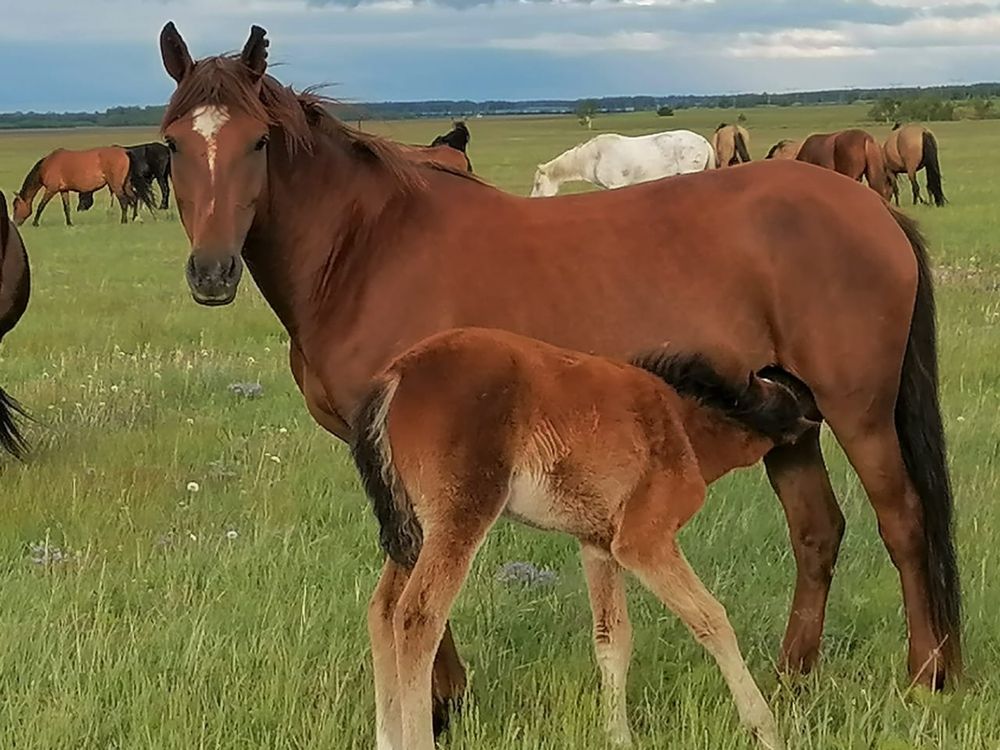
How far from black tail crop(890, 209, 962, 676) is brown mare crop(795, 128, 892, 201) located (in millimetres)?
20010

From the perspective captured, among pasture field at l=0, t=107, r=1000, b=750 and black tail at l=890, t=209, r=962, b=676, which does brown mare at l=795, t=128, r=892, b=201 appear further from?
black tail at l=890, t=209, r=962, b=676

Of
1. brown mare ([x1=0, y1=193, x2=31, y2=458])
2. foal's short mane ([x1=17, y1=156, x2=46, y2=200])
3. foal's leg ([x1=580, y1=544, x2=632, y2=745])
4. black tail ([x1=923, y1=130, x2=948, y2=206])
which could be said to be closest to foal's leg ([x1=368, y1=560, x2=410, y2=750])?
foal's leg ([x1=580, y1=544, x2=632, y2=745])

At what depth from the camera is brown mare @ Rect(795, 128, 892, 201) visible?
2361cm

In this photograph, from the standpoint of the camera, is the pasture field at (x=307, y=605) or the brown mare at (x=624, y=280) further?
the brown mare at (x=624, y=280)

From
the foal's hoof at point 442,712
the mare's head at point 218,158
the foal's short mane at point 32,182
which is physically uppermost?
the mare's head at point 218,158

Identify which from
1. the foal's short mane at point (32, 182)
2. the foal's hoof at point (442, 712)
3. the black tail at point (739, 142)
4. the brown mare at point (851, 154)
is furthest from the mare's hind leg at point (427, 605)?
the foal's short mane at point (32, 182)

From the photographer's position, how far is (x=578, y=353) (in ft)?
11.9

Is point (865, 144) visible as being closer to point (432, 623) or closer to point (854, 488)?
point (854, 488)

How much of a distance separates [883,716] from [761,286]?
145cm

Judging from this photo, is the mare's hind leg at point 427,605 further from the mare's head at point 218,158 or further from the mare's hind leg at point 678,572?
the mare's head at point 218,158

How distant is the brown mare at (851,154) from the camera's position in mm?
23609

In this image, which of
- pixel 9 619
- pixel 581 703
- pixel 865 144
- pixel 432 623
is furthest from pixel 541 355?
pixel 865 144

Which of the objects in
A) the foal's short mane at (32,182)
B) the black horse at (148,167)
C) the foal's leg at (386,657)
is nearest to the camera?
the foal's leg at (386,657)

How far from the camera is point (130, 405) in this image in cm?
799
